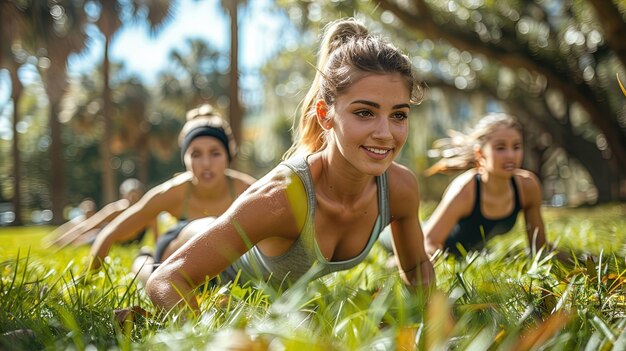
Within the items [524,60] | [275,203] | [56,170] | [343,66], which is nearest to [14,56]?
[56,170]

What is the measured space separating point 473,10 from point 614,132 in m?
3.24

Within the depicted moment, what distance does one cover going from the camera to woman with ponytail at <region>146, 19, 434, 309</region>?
2.27 metres

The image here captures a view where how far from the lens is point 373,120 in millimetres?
2475

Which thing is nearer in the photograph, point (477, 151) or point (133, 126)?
point (477, 151)

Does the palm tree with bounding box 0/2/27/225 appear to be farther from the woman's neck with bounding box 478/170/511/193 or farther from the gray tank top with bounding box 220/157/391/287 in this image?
the gray tank top with bounding box 220/157/391/287

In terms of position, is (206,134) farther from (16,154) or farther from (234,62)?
(16,154)

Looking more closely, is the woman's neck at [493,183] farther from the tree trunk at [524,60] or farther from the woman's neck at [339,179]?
the tree trunk at [524,60]

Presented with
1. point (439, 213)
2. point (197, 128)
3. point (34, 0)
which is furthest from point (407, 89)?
point (34, 0)

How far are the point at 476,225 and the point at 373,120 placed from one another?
8.52 feet

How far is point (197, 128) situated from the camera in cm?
462

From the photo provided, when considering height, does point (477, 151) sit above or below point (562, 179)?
above

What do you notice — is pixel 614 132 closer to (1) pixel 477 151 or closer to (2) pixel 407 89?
(1) pixel 477 151

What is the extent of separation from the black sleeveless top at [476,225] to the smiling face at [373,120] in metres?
2.41

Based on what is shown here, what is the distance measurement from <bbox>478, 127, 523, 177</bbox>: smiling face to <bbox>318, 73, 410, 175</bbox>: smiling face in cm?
235
